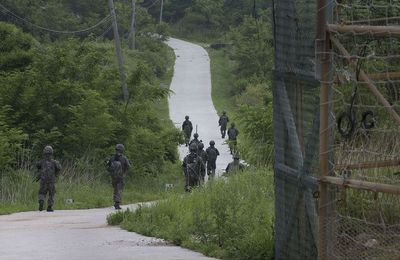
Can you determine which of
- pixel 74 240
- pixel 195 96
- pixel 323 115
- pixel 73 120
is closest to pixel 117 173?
pixel 74 240

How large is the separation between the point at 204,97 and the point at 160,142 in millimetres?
29728

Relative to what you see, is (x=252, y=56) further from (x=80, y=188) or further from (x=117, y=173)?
(x=117, y=173)

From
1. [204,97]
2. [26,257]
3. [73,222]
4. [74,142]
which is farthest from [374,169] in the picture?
[204,97]

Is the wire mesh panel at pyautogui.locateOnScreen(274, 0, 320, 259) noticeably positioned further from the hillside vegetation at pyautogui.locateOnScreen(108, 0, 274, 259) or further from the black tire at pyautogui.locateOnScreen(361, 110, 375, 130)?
the hillside vegetation at pyautogui.locateOnScreen(108, 0, 274, 259)

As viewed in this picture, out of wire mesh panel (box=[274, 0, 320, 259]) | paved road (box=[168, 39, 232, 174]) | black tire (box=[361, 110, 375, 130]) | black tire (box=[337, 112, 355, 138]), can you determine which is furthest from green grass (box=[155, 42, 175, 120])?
black tire (box=[337, 112, 355, 138])

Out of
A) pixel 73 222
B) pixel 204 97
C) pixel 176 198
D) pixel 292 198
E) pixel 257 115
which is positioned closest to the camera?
pixel 292 198

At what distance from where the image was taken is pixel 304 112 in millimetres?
9352

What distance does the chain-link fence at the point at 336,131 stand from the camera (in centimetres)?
827

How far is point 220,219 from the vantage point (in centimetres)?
1346

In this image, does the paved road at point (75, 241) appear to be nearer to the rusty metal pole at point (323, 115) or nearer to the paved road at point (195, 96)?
the rusty metal pole at point (323, 115)

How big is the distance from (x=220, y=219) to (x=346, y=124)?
5.32m

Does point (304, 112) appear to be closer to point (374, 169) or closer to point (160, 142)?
point (374, 169)

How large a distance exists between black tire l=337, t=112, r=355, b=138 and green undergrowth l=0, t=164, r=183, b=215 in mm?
15141

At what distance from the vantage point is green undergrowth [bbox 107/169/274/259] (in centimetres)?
1259
